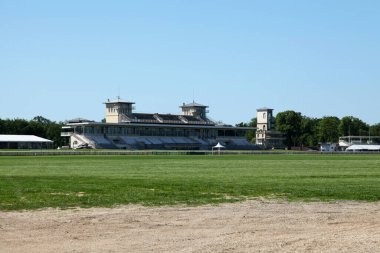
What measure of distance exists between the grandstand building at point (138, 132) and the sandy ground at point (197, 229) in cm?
14652

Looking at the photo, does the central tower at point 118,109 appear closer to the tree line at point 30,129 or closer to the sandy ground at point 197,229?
the tree line at point 30,129

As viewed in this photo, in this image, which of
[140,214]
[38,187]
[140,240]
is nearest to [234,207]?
[140,214]

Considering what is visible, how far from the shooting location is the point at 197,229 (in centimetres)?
1471

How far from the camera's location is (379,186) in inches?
1085

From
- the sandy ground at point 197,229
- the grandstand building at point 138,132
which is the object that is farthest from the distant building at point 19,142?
the sandy ground at point 197,229

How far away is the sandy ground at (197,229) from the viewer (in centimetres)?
1247

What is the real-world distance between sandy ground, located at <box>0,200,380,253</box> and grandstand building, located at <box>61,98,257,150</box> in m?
147

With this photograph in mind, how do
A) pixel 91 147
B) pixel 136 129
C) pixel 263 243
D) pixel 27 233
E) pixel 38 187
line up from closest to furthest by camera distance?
pixel 263 243 → pixel 27 233 → pixel 38 187 → pixel 91 147 → pixel 136 129

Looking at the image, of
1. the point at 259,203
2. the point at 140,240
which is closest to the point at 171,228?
the point at 140,240

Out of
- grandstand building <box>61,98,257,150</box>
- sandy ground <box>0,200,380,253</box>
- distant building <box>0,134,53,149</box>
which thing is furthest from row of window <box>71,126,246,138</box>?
sandy ground <box>0,200,380,253</box>

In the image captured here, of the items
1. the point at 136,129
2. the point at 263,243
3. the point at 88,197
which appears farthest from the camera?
the point at 136,129

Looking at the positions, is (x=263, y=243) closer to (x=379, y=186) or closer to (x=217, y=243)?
(x=217, y=243)

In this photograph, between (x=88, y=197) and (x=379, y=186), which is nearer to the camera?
(x=88, y=197)

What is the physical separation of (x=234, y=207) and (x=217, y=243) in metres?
6.32
